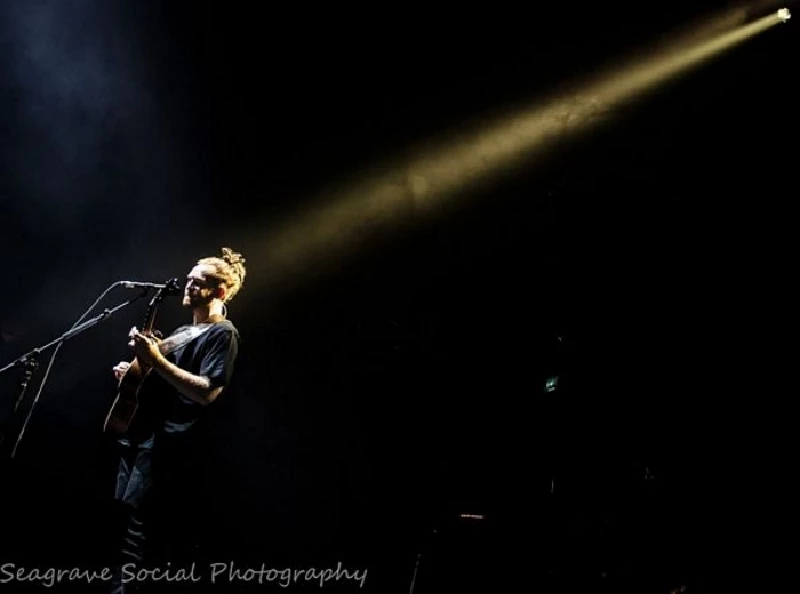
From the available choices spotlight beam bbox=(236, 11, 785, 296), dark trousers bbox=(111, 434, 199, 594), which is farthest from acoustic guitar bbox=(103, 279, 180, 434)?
spotlight beam bbox=(236, 11, 785, 296)

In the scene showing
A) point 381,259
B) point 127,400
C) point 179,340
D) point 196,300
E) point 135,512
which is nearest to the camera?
point 135,512

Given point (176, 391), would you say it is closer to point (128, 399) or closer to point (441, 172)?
point (128, 399)

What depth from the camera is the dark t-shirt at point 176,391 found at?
257cm

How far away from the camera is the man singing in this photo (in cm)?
242

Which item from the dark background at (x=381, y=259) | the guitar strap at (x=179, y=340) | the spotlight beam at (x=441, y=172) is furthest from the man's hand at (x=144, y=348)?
the spotlight beam at (x=441, y=172)

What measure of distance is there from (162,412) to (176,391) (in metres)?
0.11

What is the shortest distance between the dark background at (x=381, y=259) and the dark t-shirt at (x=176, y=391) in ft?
4.03

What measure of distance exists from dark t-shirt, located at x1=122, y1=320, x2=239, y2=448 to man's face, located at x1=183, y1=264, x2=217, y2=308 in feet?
0.80

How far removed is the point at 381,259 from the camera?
413 centimetres

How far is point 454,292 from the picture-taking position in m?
4.08

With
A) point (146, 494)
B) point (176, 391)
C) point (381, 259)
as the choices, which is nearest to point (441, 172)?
point (381, 259)

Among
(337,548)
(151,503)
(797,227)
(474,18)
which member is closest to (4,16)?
(474,18)

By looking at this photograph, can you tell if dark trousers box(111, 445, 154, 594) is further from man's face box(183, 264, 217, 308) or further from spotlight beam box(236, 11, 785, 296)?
spotlight beam box(236, 11, 785, 296)

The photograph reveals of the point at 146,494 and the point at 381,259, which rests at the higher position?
the point at 381,259
